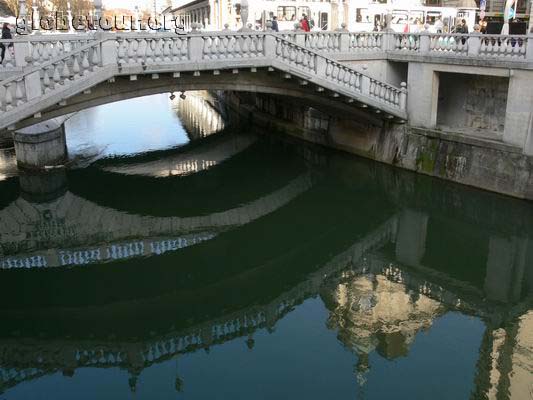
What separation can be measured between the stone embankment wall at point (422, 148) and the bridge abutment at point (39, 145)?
9.91 meters

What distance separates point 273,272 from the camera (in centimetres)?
1386

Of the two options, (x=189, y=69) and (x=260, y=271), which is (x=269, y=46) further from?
(x=260, y=271)

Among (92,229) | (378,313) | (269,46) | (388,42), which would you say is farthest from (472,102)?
(92,229)

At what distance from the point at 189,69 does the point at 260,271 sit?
5.55 meters

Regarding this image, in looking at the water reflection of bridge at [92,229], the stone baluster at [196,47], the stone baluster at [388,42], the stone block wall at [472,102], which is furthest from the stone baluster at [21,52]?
the stone block wall at [472,102]

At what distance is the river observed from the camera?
9.94 metres

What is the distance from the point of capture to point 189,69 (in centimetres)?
1540

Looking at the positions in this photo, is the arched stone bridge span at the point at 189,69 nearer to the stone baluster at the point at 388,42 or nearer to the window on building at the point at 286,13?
the stone baluster at the point at 388,42

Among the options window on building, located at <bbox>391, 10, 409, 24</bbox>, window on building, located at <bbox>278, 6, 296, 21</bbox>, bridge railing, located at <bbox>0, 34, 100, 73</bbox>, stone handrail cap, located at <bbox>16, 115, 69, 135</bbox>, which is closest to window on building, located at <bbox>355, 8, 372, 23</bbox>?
window on building, located at <bbox>391, 10, 409, 24</bbox>

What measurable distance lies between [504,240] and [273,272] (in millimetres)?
6192

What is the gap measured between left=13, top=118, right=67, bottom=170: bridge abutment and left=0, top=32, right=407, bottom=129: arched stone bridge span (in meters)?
6.21

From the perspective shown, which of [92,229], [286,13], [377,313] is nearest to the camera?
[377,313]

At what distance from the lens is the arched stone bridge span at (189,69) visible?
13.7m

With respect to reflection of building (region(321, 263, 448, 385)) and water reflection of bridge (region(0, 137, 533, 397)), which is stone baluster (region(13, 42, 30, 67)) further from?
reflection of building (region(321, 263, 448, 385))
